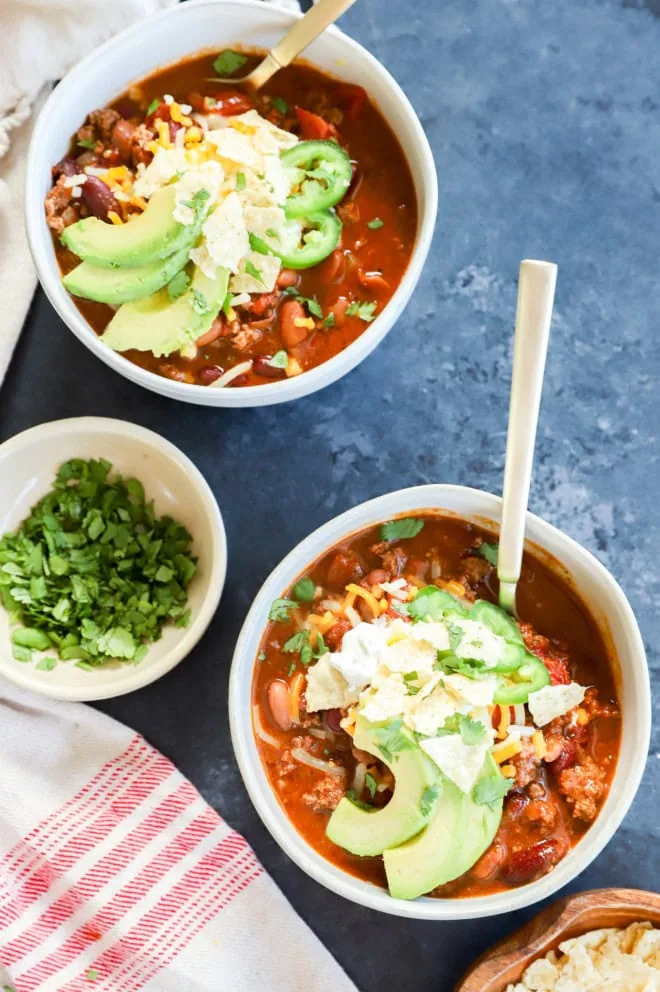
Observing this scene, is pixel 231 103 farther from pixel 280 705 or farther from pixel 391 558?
pixel 280 705

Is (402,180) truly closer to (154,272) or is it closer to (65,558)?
(154,272)

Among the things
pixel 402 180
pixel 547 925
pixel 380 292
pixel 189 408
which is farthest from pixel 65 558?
pixel 547 925

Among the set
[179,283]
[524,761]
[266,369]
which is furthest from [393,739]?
[179,283]

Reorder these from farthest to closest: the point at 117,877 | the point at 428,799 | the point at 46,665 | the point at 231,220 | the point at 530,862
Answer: the point at 117,877 < the point at 46,665 < the point at 530,862 < the point at 231,220 < the point at 428,799

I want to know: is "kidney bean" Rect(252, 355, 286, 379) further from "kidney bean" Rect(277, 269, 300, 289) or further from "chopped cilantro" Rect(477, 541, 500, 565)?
"chopped cilantro" Rect(477, 541, 500, 565)

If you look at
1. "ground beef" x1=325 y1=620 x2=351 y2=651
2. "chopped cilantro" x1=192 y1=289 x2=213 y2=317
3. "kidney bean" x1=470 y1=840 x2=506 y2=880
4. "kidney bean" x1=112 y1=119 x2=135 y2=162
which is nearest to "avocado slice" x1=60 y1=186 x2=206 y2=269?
"chopped cilantro" x1=192 y1=289 x2=213 y2=317

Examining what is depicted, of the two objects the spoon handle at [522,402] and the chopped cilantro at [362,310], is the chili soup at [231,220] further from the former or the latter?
the spoon handle at [522,402]
